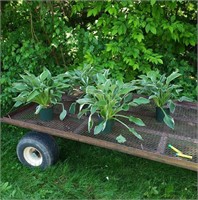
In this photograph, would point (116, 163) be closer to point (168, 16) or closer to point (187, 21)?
point (168, 16)

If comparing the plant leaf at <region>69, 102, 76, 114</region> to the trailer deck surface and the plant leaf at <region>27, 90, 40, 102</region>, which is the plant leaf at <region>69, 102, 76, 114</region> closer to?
the trailer deck surface

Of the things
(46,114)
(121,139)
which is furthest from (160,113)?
(46,114)

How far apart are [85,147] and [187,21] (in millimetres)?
2120

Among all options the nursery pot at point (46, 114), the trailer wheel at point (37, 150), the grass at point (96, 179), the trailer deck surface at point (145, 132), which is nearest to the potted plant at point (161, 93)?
the trailer deck surface at point (145, 132)

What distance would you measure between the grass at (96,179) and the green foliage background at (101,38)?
39.5 inches

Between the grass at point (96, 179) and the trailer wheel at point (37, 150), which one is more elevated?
the trailer wheel at point (37, 150)

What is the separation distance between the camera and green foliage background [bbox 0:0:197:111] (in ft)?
10.1

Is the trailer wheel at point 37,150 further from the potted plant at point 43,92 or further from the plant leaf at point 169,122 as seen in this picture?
the plant leaf at point 169,122

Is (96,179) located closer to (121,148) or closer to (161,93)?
(121,148)

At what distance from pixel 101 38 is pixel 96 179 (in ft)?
5.49

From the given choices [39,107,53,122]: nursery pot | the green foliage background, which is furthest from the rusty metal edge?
the green foliage background

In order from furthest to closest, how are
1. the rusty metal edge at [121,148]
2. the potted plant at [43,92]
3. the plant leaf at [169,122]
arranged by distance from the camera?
1. the potted plant at [43,92]
2. the plant leaf at [169,122]
3. the rusty metal edge at [121,148]

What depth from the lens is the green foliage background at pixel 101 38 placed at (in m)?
3.08

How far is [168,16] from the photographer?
3.28m
